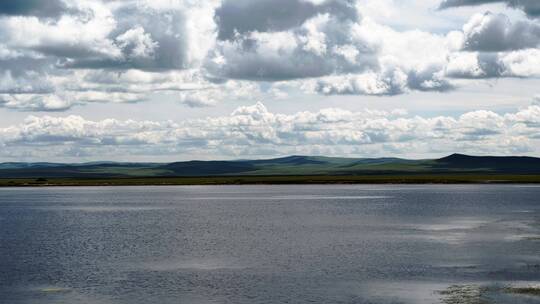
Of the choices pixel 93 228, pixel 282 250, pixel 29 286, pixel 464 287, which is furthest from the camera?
pixel 93 228

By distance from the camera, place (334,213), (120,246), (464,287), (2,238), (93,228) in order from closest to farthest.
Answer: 1. (464,287)
2. (120,246)
3. (2,238)
4. (93,228)
5. (334,213)

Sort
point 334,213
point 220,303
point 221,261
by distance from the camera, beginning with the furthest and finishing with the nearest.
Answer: point 334,213 → point 221,261 → point 220,303

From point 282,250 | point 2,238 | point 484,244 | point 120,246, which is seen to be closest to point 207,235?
point 120,246

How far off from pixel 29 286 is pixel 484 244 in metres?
44.0

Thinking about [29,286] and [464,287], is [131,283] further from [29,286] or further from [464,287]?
[464,287]

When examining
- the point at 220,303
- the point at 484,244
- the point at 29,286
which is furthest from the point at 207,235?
the point at 220,303

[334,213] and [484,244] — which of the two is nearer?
[484,244]

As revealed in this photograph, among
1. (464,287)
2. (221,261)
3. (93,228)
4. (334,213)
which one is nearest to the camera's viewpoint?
(464,287)

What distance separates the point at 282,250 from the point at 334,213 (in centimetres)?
5647

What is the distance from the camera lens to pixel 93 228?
97812 mm

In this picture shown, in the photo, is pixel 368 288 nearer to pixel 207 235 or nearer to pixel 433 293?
pixel 433 293

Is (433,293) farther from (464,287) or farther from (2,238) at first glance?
(2,238)

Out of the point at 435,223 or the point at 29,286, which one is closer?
the point at 29,286

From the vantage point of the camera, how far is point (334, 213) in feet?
401
